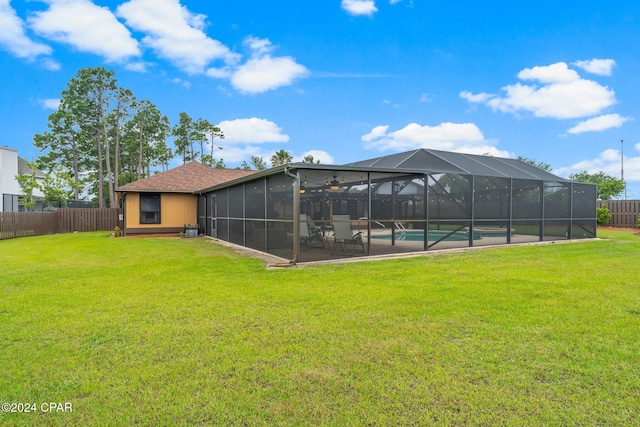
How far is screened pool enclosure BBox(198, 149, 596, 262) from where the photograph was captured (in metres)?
8.92

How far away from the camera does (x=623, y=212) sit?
19.2 metres

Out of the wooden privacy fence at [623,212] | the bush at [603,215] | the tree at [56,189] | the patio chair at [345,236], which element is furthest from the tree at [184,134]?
the wooden privacy fence at [623,212]

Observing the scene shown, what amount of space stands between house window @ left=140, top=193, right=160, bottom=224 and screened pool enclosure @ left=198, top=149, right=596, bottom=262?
4.75 m

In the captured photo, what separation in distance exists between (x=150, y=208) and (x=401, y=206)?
11830 mm

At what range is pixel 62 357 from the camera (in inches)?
118

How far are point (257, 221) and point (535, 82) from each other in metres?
17.2

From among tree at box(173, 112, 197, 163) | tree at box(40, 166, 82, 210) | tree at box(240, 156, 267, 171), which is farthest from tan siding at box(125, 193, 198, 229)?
tree at box(240, 156, 267, 171)

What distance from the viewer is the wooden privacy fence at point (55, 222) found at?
15.6 m

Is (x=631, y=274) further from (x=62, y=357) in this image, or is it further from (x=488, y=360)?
(x=62, y=357)

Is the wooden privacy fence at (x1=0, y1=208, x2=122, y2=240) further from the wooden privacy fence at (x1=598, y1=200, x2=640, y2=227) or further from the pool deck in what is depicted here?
the wooden privacy fence at (x1=598, y1=200, x2=640, y2=227)

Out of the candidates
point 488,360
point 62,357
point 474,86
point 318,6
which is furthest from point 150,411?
point 474,86

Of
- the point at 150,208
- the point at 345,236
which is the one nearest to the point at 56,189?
the point at 150,208

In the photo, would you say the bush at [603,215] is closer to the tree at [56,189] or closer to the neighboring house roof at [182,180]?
the neighboring house roof at [182,180]

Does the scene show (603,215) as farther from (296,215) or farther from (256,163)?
(256,163)
